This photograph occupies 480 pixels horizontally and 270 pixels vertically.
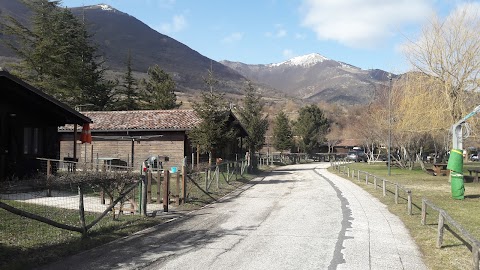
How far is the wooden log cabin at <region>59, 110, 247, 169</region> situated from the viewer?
2914 cm

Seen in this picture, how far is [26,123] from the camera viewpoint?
60.6 ft

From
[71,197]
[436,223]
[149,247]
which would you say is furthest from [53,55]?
[436,223]

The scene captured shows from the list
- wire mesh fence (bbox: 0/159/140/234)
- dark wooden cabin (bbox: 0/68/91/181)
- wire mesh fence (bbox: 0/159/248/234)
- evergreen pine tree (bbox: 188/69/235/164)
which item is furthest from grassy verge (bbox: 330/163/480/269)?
dark wooden cabin (bbox: 0/68/91/181)

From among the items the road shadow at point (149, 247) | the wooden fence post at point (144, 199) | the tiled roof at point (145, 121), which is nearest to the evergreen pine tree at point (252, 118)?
the tiled roof at point (145, 121)

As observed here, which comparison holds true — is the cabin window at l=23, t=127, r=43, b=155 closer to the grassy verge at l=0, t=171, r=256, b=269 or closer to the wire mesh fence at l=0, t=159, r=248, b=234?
the wire mesh fence at l=0, t=159, r=248, b=234

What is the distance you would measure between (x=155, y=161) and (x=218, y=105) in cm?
670

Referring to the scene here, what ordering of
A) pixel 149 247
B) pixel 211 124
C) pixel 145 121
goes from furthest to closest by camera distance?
pixel 145 121
pixel 211 124
pixel 149 247

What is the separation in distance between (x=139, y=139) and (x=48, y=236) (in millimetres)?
21397

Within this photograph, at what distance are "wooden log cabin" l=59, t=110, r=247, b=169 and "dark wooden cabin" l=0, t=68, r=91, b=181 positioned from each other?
8462 millimetres

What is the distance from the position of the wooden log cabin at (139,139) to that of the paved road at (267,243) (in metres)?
15.1

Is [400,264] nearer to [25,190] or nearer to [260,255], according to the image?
[260,255]

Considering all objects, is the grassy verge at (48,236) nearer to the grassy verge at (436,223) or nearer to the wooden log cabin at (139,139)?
the grassy verge at (436,223)

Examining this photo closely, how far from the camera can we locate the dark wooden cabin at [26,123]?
16.7 metres

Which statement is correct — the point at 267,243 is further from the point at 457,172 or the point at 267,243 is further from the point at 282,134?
the point at 282,134
